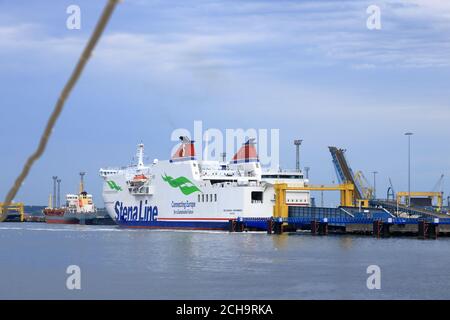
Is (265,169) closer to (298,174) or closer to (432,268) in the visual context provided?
(298,174)

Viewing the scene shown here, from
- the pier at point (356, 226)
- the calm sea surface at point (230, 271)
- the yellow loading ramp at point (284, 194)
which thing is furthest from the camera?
the yellow loading ramp at point (284, 194)

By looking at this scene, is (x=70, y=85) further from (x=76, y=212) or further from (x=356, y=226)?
(x=76, y=212)

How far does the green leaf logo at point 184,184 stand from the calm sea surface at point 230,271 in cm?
1647

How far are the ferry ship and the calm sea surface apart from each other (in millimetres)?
14757

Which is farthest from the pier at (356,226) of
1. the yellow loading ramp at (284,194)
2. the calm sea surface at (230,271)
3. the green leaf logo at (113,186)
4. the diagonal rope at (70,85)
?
the diagonal rope at (70,85)

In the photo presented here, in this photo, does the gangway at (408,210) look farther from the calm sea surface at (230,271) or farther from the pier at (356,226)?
the calm sea surface at (230,271)

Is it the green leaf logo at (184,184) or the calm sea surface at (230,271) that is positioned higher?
the green leaf logo at (184,184)

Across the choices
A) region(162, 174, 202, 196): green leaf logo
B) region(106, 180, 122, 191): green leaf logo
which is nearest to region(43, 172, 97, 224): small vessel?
region(106, 180, 122, 191): green leaf logo

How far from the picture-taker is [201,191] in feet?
194

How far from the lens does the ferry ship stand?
58344 millimetres

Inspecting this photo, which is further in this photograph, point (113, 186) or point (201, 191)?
point (113, 186)

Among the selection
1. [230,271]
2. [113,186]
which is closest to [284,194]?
[113,186]

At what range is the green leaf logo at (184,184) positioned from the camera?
197ft

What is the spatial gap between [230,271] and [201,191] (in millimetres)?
31821
